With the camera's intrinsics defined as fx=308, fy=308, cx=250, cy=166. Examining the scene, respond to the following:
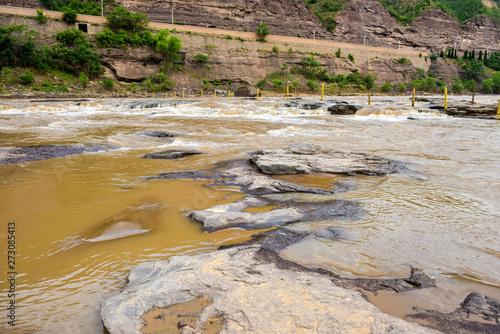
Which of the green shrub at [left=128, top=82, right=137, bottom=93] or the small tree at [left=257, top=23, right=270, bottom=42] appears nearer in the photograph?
the green shrub at [left=128, top=82, right=137, bottom=93]

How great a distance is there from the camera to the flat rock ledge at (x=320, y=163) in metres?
4.99

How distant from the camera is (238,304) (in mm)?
1688

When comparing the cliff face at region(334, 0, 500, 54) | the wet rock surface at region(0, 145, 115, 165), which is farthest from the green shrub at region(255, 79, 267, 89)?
the wet rock surface at region(0, 145, 115, 165)

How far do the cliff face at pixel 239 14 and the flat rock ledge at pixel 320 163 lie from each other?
59.0m

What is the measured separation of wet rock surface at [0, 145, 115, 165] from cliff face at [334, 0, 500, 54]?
252 feet

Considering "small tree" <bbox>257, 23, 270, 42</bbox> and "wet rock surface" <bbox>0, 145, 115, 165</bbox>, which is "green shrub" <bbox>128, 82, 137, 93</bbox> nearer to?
"small tree" <bbox>257, 23, 270, 42</bbox>

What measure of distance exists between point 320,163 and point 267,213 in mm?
2440

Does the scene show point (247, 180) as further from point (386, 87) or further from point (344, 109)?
point (386, 87)

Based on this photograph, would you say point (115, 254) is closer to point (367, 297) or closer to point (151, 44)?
point (367, 297)

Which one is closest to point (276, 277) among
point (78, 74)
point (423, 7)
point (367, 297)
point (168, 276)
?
point (367, 297)

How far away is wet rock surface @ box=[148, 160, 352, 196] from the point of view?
407 cm

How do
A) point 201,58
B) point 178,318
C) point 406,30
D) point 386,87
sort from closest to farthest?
point 178,318 < point 201,58 < point 386,87 < point 406,30

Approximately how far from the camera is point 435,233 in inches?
114

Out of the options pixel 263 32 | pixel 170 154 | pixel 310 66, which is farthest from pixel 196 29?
pixel 170 154
